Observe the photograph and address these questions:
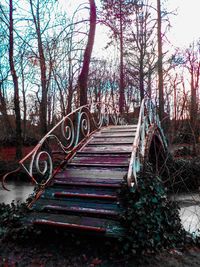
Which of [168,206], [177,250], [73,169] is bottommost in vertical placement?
[177,250]

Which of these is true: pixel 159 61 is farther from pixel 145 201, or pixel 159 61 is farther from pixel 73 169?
pixel 145 201

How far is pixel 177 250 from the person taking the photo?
165 inches

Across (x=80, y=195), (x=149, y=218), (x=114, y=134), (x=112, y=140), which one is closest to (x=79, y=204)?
(x=80, y=195)

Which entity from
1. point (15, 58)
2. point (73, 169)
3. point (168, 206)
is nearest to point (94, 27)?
point (15, 58)

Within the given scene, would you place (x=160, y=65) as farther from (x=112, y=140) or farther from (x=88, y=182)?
(x=88, y=182)

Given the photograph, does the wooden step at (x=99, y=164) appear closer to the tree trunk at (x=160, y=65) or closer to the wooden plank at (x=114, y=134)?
the wooden plank at (x=114, y=134)

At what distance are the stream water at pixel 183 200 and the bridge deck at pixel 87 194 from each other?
5.26 feet

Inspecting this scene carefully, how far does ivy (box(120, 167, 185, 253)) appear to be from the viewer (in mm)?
3824

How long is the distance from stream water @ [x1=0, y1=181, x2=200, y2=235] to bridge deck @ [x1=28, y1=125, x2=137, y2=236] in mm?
1603

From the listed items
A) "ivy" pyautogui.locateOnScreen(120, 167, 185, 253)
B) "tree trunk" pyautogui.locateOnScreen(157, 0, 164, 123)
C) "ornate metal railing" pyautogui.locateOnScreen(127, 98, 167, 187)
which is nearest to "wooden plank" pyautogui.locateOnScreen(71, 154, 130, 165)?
"ornate metal railing" pyautogui.locateOnScreen(127, 98, 167, 187)

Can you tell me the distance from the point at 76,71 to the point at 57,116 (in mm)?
6598

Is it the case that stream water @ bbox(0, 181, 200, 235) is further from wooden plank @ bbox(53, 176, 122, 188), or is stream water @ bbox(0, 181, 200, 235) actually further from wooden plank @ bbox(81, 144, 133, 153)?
wooden plank @ bbox(53, 176, 122, 188)

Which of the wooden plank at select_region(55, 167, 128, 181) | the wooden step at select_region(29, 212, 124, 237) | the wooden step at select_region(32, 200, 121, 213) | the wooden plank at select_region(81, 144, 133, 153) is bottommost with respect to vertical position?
the wooden step at select_region(29, 212, 124, 237)

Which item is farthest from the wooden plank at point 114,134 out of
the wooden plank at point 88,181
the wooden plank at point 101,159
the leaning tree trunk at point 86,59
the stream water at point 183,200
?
the leaning tree trunk at point 86,59
